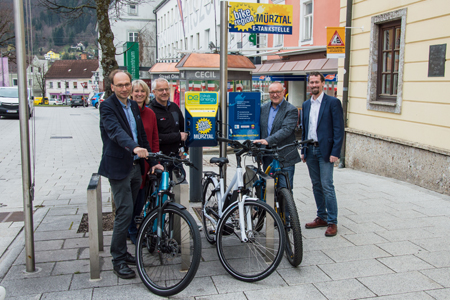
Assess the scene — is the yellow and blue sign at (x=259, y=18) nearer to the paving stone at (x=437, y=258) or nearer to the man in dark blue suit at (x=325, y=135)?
the man in dark blue suit at (x=325, y=135)

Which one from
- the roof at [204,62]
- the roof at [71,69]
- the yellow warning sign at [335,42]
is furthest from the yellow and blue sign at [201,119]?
the roof at [71,69]

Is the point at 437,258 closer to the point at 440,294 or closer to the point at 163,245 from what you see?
the point at 440,294

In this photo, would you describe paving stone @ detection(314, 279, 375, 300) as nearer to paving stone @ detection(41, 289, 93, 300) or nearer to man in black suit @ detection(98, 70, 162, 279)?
man in black suit @ detection(98, 70, 162, 279)

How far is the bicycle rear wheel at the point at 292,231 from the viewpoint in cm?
400

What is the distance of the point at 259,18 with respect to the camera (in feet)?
25.2

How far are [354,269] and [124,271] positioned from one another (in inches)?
82.2

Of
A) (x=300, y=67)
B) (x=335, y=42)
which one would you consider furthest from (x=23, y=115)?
(x=300, y=67)

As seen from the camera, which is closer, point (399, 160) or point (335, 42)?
point (399, 160)

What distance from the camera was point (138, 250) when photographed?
3.71m

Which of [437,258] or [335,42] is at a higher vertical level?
[335,42]

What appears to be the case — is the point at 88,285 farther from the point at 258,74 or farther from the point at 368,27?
the point at 258,74

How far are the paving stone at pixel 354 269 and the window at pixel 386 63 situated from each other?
482 centimetres

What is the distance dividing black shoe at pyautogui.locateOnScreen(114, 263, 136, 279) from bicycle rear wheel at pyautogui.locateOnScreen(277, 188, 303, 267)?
144cm

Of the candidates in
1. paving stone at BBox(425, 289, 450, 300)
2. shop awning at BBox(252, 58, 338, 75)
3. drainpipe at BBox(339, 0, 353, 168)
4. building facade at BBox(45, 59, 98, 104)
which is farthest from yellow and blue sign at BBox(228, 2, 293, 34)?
building facade at BBox(45, 59, 98, 104)
